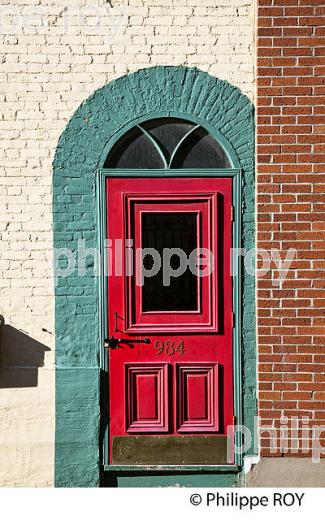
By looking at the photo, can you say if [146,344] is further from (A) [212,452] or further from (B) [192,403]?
(A) [212,452]

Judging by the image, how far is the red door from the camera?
215 inches

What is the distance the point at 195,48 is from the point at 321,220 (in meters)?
1.82

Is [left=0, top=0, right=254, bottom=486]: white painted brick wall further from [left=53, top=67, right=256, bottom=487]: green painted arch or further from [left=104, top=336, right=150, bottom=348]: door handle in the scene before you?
[left=104, top=336, right=150, bottom=348]: door handle

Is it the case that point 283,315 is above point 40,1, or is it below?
below

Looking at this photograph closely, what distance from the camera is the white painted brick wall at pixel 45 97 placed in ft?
17.9

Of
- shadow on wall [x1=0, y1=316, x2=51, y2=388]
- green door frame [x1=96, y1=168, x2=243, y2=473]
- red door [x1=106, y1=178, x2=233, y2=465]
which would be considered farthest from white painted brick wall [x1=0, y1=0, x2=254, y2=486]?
red door [x1=106, y1=178, x2=233, y2=465]

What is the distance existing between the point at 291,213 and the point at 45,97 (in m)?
2.32

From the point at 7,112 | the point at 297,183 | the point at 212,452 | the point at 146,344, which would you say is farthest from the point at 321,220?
the point at 7,112

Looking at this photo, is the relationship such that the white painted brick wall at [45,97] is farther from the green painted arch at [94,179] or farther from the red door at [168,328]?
the red door at [168,328]

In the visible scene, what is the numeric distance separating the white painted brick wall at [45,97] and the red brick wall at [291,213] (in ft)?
1.00

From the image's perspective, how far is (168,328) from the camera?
5.47 metres

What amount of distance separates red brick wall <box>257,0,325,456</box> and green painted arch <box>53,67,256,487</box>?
18 cm

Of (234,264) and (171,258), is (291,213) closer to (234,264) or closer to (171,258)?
(234,264)

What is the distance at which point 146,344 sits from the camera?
5484mm
